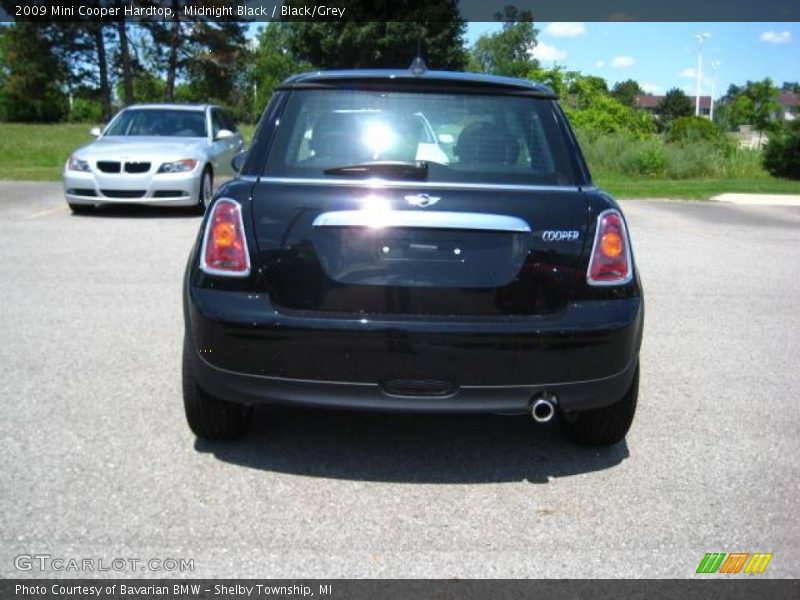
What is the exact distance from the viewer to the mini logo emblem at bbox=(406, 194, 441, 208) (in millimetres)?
3316

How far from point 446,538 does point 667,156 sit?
20888mm

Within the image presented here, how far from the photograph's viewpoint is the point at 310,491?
3375mm

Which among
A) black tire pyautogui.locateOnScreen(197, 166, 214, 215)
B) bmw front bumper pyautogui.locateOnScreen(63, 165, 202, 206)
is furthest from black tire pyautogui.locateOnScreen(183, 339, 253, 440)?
black tire pyautogui.locateOnScreen(197, 166, 214, 215)

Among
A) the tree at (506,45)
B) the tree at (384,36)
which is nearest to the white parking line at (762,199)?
the tree at (384,36)

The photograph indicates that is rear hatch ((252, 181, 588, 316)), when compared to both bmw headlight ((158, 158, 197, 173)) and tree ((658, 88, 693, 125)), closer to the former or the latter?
bmw headlight ((158, 158, 197, 173))

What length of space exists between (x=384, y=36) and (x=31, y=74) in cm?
2792

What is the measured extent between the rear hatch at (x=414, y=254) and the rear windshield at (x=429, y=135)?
0.26 metres

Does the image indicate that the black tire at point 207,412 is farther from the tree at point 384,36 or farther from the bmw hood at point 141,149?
the tree at point 384,36

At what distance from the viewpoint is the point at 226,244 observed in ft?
11.1

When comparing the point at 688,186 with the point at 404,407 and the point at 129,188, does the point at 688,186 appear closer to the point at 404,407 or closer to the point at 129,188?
the point at 129,188

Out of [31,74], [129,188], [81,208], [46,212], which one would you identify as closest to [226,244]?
[129,188]

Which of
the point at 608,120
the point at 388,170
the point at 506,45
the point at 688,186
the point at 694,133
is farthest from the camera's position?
the point at 506,45

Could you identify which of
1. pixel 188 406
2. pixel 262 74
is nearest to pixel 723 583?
pixel 188 406

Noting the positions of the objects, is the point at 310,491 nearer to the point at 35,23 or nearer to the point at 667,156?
the point at 667,156
